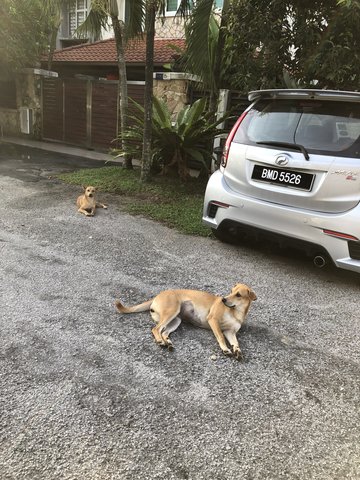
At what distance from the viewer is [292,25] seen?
6562 mm

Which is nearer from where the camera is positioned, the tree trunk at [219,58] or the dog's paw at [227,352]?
the dog's paw at [227,352]

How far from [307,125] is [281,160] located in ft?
1.40

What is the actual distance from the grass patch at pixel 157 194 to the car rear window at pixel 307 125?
1631 mm

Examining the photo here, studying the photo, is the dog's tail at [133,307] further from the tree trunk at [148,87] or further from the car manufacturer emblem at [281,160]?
the tree trunk at [148,87]

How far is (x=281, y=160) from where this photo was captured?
394 cm

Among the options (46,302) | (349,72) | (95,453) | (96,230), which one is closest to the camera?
(95,453)

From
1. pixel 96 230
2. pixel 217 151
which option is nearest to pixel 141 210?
pixel 96 230

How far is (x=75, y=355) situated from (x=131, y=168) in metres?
6.89

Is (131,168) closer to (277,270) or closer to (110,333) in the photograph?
Result: (277,270)

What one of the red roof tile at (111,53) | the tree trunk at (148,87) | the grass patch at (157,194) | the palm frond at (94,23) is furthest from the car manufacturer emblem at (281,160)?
the red roof tile at (111,53)

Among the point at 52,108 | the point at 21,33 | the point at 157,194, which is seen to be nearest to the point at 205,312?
the point at 157,194

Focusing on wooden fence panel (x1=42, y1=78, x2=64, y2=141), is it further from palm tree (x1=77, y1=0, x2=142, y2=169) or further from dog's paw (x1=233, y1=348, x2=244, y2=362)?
dog's paw (x1=233, y1=348, x2=244, y2=362)

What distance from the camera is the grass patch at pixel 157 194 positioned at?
5.97 metres

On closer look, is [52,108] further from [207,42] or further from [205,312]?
[205,312]
